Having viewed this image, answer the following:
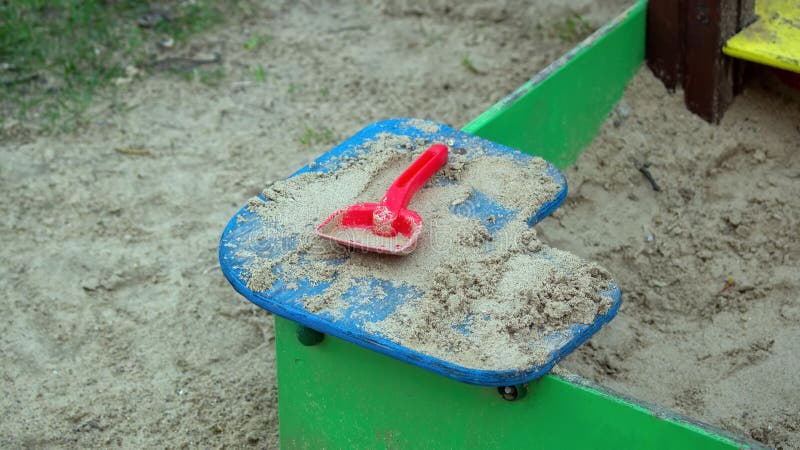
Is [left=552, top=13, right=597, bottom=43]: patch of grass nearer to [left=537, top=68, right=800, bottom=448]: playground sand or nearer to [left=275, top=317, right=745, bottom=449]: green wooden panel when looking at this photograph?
[left=537, top=68, right=800, bottom=448]: playground sand

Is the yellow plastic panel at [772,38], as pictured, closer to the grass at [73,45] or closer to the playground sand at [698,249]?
the playground sand at [698,249]

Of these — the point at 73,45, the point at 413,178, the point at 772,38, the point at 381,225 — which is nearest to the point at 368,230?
the point at 381,225

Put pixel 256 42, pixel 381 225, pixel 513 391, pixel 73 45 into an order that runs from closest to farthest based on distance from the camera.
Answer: pixel 513 391 < pixel 381 225 < pixel 73 45 < pixel 256 42

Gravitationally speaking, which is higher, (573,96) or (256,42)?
(573,96)

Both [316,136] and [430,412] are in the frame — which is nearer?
[430,412]

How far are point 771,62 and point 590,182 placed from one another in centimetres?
52

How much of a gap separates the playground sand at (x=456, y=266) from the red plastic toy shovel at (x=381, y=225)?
0.9 inches

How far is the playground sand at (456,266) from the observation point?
1515mm

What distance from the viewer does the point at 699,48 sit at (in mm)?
2611

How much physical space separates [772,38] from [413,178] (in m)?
1.20

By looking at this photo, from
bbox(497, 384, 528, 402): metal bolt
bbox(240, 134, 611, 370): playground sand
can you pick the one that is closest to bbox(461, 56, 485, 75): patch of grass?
bbox(240, 134, 611, 370): playground sand

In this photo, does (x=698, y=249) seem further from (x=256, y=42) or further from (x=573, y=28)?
(x=256, y=42)

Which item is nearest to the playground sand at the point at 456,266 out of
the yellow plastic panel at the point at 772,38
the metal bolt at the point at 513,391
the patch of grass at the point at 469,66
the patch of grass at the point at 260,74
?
the metal bolt at the point at 513,391

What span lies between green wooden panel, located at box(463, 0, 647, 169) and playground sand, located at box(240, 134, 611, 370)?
41cm
